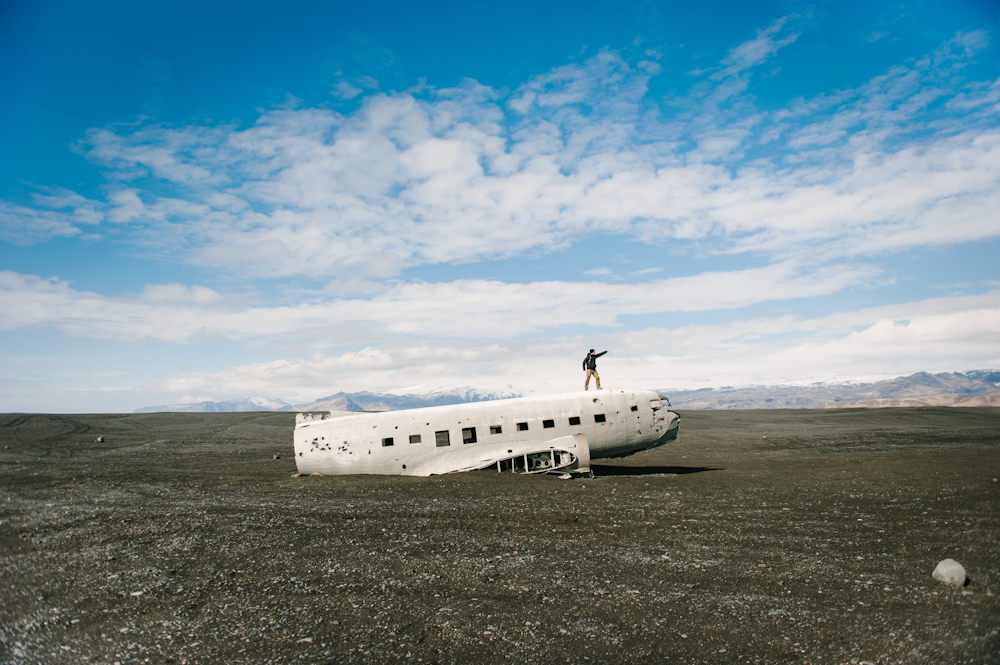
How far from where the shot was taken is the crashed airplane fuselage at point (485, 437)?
1938cm

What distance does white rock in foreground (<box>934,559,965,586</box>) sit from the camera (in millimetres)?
7529

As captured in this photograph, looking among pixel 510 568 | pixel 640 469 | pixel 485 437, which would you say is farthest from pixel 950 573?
pixel 640 469

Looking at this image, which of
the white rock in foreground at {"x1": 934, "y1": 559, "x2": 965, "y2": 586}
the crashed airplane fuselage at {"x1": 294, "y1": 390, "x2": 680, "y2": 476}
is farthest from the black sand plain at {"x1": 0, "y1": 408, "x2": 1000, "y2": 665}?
the crashed airplane fuselage at {"x1": 294, "y1": 390, "x2": 680, "y2": 476}

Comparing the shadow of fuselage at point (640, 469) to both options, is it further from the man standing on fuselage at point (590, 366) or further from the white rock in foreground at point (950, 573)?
the white rock in foreground at point (950, 573)

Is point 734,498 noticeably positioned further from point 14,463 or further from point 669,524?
point 14,463

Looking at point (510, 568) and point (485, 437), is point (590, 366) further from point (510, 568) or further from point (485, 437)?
point (510, 568)

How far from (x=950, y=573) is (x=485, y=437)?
47.5 feet

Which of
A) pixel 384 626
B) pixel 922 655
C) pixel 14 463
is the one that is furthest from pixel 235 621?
pixel 14 463

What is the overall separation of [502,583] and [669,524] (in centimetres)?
548

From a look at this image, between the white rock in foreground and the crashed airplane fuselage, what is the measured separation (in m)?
12.0

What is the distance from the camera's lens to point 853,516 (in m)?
12.0

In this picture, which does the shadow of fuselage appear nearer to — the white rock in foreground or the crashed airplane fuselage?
the crashed airplane fuselage

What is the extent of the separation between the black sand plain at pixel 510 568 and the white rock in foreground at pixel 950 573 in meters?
0.16

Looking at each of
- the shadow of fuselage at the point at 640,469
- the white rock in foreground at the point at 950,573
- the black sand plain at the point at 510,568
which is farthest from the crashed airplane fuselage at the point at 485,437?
the white rock in foreground at the point at 950,573
